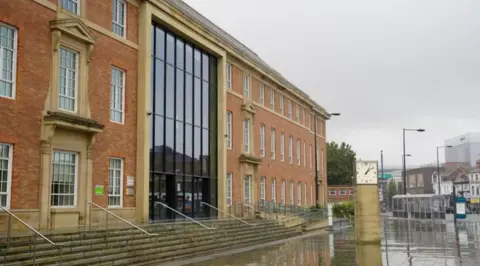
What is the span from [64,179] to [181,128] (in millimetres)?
8946

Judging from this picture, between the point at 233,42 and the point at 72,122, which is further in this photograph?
the point at 233,42

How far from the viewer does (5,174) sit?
15656 millimetres

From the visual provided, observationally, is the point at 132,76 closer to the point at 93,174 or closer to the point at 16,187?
the point at 93,174

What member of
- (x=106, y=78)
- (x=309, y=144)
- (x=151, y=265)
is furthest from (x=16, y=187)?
(x=309, y=144)

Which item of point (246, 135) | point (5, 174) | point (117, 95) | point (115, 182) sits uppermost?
point (117, 95)

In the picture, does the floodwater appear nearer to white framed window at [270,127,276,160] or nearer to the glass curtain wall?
the glass curtain wall

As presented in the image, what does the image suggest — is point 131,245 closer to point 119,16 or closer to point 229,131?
point 119,16

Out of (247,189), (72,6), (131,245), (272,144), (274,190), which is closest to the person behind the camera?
(131,245)

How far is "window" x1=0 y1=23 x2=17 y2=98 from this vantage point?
15828mm

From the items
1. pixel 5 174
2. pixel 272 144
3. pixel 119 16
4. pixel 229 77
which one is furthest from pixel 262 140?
pixel 5 174

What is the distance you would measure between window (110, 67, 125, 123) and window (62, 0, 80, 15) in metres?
2.79

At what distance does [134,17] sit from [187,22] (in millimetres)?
3904

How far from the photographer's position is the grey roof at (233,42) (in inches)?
1100

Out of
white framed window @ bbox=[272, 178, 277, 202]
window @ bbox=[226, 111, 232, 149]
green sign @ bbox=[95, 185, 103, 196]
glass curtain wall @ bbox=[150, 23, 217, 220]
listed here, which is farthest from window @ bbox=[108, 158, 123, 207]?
white framed window @ bbox=[272, 178, 277, 202]
